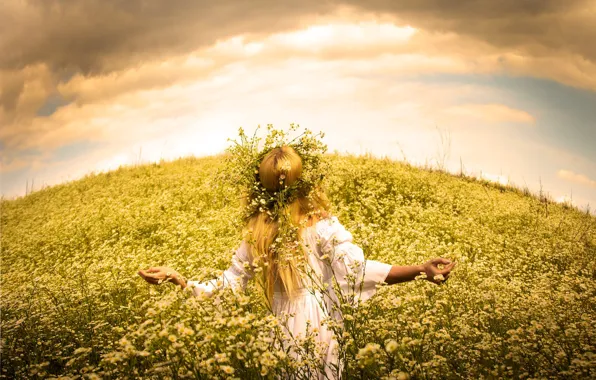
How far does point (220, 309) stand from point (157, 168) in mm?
13511

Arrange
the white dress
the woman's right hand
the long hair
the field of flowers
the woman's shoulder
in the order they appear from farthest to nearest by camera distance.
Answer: the long hair, the woman's shoulder, the white dress, the woman's right hand, the field of flowers

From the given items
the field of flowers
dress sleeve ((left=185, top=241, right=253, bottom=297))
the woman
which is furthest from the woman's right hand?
dress sleeve ((left=185, top=241, right=253, bottom=297))

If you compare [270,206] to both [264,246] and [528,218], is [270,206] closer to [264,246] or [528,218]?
[264,246]

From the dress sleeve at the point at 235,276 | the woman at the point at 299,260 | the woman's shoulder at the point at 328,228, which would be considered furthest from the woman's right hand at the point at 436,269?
the dress sleeve at the point at 235,276

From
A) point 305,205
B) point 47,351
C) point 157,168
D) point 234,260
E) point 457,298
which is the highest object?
point 157,168

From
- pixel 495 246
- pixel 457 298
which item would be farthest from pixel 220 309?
pixel 495 246

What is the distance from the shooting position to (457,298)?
4613mm

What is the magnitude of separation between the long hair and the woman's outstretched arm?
2.24ft

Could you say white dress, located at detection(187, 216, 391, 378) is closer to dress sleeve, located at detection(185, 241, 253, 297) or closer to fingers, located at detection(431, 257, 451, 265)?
dress sleeve, located at detection(185, 241, 253, 297)

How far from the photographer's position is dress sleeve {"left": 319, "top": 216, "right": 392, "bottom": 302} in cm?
361

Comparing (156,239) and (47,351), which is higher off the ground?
(156,239)

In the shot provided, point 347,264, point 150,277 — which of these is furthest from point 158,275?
point 347,264

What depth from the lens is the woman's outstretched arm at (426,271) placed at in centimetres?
339

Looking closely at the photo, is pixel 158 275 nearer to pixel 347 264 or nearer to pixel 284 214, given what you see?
pixel 284 214
